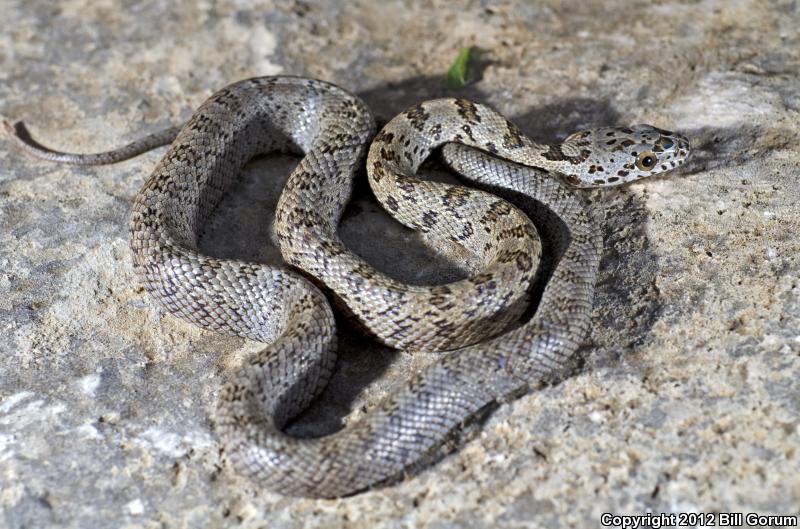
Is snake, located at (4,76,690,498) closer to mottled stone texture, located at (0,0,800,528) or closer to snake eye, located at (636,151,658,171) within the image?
snake eye, located at (636,151,658,171)

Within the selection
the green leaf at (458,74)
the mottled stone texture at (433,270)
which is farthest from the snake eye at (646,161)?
the green leaf at (458,74)

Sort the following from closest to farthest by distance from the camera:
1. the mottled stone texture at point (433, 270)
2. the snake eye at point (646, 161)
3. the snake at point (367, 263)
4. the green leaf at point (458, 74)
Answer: the mottled stone texture at point (433, 270), the snake at point (367, 263), the snake eye at point (646, 161), the green leaf at point (458, 74)

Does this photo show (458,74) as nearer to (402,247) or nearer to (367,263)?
(402,247)

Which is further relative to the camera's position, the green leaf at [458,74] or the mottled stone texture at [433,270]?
the green leaf at [458,74]

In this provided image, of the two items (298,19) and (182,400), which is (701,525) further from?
(298,19)

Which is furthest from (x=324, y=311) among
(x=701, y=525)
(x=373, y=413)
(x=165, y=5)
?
(x=165, y=5)

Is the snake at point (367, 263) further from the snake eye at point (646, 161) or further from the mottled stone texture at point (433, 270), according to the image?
the mottled stone texture at point (433, 270)
